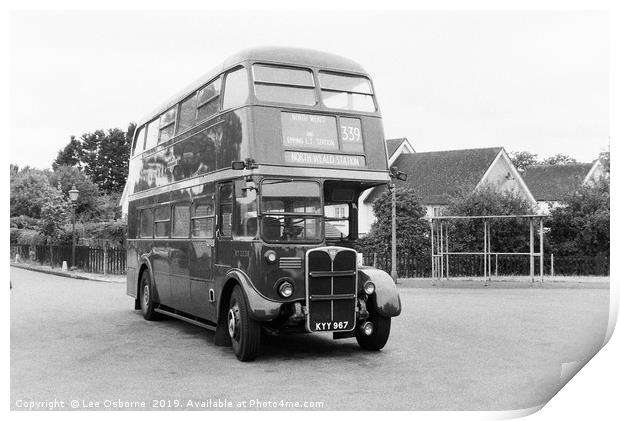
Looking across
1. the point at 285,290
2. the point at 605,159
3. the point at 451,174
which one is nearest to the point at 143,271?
the point at 285,290

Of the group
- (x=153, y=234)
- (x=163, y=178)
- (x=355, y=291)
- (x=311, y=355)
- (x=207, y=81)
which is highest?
(x=207, y=81)

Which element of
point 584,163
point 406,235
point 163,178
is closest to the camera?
point 584,163

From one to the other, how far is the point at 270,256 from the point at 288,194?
2.54ft

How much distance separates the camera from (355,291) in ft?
29.3

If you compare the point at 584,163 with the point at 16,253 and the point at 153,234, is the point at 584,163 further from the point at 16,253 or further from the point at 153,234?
the point at 153,234

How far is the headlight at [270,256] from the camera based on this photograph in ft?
28.3

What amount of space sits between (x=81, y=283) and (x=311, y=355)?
7.27 meters

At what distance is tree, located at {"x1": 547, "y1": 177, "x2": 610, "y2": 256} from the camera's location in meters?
7.75

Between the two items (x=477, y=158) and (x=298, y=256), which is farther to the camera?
(x=477, y=158)

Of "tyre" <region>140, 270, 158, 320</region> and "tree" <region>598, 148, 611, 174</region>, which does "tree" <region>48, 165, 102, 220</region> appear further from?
"tree" <region>598, 148, 611, 174</region>

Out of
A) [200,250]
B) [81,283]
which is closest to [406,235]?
[81,283]

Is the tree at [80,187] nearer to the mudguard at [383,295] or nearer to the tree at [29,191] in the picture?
the tree at [29,191]

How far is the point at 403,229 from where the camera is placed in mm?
18922

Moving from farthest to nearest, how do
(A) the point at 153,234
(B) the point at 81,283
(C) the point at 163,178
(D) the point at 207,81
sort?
1. (B) the point at 81,283
2. (A) the point at 153,234
3. (C) the point at 163,178
4. (D) the point at 207,81
